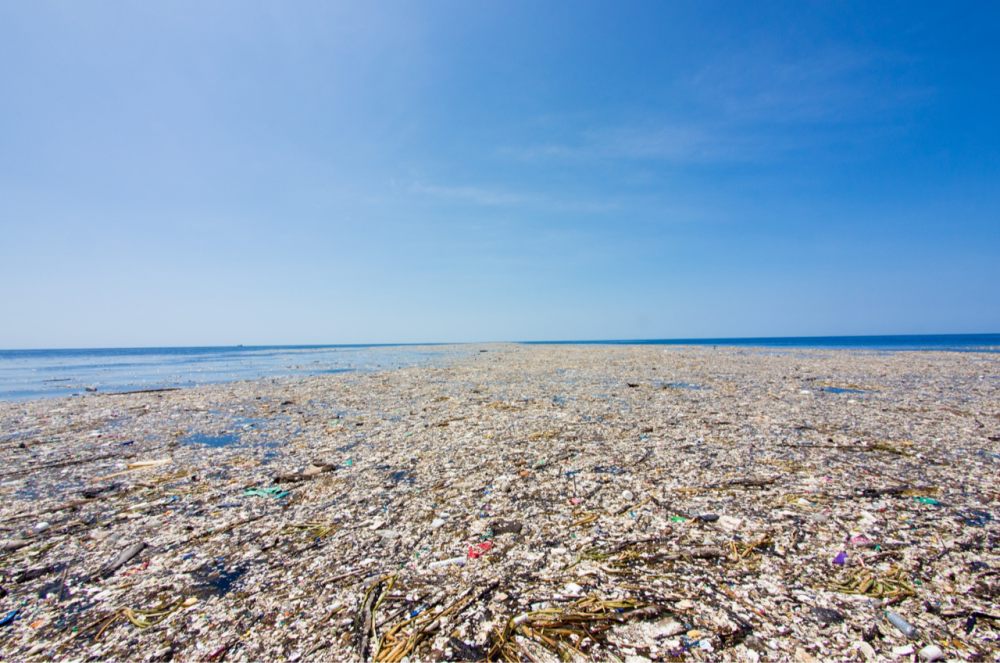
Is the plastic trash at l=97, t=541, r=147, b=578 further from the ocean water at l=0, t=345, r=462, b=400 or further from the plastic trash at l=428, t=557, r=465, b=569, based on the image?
the ocean water at l=0, t=345, r=462, b=400

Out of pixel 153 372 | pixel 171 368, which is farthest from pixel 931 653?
pixel 171 368

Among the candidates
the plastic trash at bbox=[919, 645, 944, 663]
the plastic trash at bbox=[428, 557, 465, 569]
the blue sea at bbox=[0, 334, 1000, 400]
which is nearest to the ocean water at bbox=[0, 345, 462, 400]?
the blue sea at bbox=[0, 334, 1000, 400]

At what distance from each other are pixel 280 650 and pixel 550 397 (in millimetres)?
10055

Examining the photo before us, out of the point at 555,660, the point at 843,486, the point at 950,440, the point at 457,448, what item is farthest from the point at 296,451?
the point at 950,440

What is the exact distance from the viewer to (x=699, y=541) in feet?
12.2

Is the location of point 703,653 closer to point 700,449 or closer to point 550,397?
point 700,449

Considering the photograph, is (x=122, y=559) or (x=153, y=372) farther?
(x=153, y=372)

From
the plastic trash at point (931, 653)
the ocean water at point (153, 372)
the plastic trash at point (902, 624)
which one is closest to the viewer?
the plastic trash at point (931, 653)

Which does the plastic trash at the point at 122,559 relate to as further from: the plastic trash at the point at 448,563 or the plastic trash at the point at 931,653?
the plastic trash at the point at 931,653

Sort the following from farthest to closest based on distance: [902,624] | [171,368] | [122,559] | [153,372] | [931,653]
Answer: [171,368] < [153,372] < [122,559] < [902,624] < [931,653]

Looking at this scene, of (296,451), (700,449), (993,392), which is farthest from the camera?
(993,392)

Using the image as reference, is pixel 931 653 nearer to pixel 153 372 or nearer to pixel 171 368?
pixel 153 372

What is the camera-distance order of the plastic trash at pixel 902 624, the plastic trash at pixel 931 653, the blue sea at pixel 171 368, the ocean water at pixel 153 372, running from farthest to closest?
the blue sea at pixel 171 368 → the ocean water at pixel 153 372 → the plastic trash at pixel 902 624 → the plastic trash at pixel 931 653

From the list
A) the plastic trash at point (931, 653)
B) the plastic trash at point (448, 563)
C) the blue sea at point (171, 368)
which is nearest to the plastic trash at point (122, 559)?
the plastic trash at point (448, 563)
